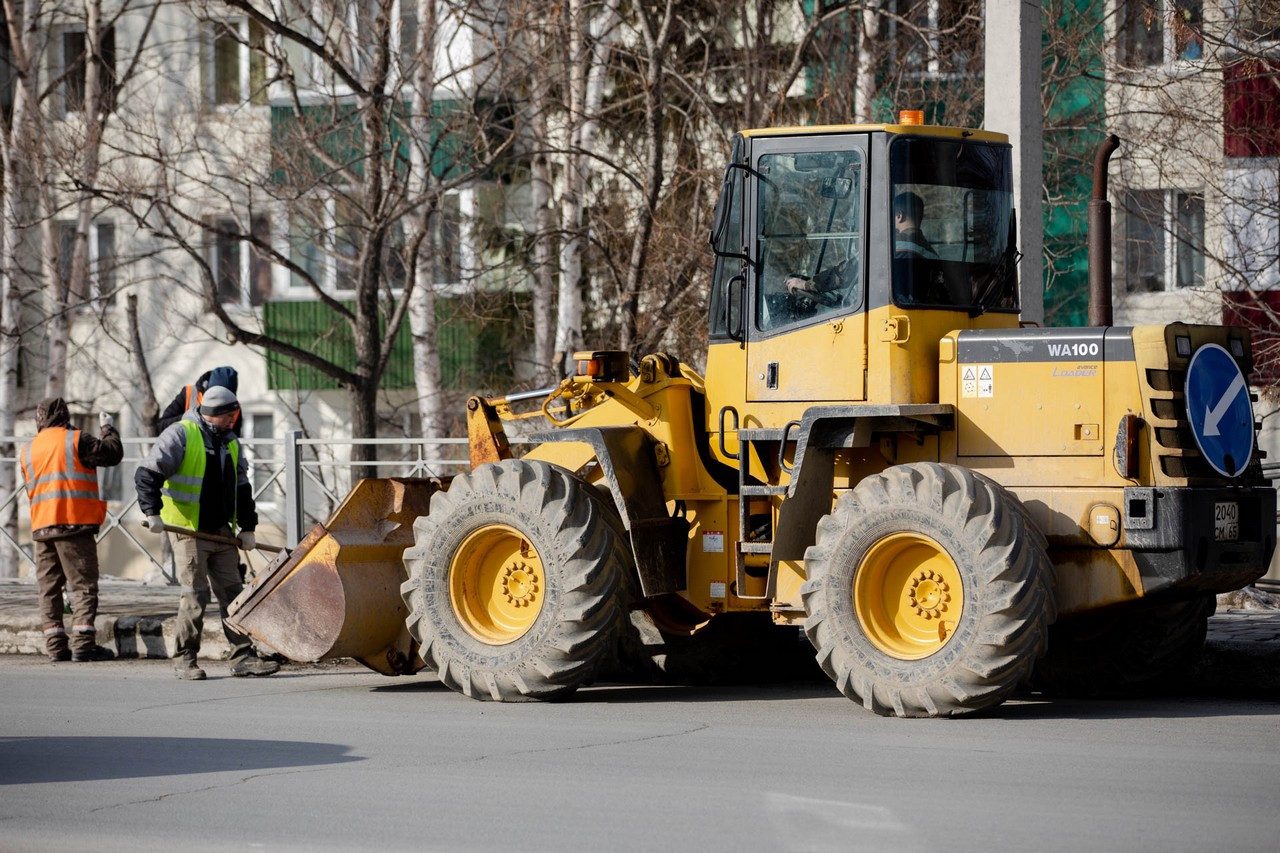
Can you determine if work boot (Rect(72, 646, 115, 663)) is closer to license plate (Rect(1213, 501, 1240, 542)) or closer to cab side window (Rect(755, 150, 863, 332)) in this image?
cab side window (Rect(755, 150, 863, 332))

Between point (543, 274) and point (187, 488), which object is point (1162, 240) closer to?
point (543, 274)

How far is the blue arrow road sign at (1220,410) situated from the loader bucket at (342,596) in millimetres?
4728

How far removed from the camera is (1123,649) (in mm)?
10367

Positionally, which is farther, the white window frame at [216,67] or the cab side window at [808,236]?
the white window frame at [216,67]

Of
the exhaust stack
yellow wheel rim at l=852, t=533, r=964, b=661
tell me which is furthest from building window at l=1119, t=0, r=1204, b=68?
yellow wheel rim at l=852, t=533, r=964, b=661

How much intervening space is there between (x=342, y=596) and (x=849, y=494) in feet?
10.2

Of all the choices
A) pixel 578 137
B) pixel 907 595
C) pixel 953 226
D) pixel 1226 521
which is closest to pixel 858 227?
pixel 953 226

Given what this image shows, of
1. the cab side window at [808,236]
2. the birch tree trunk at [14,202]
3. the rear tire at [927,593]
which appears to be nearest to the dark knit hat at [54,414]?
the cab side window at [808,236]

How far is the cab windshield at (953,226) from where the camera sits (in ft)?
32.6

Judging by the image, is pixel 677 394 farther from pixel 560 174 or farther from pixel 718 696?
pixel 560 174

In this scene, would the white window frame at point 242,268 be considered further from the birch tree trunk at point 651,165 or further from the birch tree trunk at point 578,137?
the birch tree trunk at point 651,165

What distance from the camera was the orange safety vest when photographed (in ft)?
44.1

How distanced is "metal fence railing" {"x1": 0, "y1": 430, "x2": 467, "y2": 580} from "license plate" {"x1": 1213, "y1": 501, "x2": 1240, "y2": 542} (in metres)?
7.19

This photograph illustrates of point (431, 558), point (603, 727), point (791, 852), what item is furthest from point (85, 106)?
point (791, 852)
